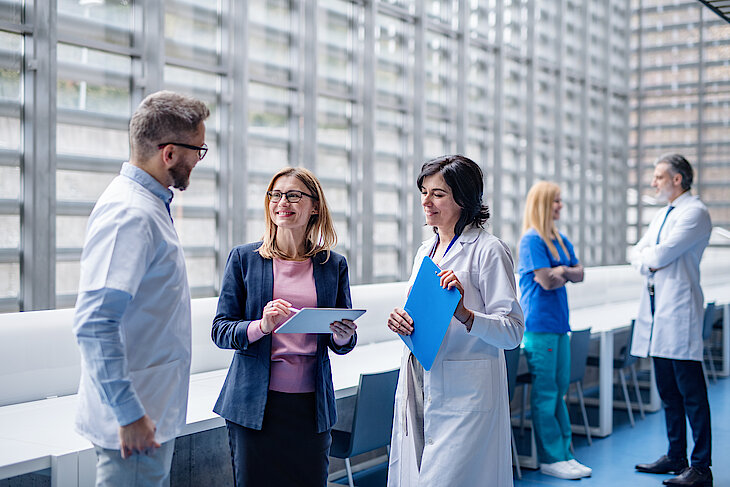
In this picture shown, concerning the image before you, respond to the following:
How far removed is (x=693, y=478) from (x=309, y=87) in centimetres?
432

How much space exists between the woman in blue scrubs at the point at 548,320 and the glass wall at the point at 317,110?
2417mm

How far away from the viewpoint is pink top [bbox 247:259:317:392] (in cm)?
265

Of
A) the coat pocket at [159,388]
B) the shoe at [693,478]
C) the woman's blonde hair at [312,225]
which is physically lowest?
the shoe at [693,478]

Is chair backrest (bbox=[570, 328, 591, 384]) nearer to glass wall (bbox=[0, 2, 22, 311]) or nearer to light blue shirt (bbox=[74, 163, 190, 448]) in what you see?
glass wall (bbox=[0, 2, 22, 311])

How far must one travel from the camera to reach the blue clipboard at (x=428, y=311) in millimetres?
2619

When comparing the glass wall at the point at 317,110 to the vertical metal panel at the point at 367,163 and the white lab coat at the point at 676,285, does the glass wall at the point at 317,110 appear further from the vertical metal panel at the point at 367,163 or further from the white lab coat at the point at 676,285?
the white lab coat at the point at 676,285

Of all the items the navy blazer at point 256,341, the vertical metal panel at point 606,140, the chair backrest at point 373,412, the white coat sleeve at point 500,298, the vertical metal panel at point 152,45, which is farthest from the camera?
the vertical metal panel at point 606,140

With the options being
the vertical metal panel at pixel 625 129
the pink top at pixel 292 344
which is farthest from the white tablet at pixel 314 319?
the vertical metal panel at pixel 625 129

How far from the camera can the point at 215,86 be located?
6055mm

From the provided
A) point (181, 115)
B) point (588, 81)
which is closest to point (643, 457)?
point (181, 115)

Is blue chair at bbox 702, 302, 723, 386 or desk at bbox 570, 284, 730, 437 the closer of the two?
desk at bbox 570, 284, 730, 437

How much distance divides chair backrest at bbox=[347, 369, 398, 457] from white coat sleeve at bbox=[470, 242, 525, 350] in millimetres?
1182

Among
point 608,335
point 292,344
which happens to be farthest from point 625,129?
point 292,344

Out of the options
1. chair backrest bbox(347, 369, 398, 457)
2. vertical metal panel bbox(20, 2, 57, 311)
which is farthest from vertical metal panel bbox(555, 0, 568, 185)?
vertical metal panel bbox(20, 2, 57, 311)
